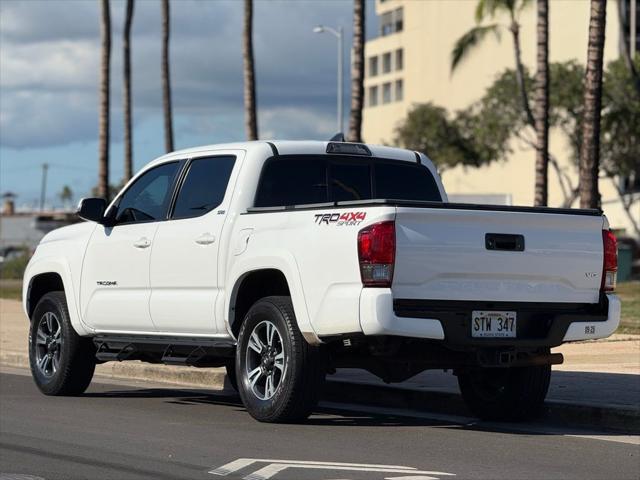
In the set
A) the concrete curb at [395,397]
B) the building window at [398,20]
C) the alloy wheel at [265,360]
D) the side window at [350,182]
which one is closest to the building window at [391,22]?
the building window at [398,20]

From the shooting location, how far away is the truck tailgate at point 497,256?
9.80 m

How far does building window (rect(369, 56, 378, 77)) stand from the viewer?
331ft

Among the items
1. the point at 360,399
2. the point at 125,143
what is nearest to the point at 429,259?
the point at 360,399

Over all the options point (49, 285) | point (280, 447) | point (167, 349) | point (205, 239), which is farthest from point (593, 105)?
point (280, 447)

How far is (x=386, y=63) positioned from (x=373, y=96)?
2984mm

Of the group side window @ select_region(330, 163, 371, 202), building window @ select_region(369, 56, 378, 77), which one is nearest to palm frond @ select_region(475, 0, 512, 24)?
side window @ select_region(330, 163, 371, 202)

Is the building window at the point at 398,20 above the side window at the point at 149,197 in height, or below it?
above

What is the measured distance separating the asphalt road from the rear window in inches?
71.2

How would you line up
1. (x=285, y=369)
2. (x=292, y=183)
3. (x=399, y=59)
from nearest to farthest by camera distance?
(x=285, y=369) → (x=292, y=183) → (x=399, y=59)

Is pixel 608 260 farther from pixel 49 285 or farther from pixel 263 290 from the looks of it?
pixel 49 285

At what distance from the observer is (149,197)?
12516 millimetres

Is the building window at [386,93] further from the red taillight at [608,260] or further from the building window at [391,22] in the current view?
the red taillight at [608,260]

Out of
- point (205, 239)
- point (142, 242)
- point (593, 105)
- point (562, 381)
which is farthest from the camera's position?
point (593, 105)

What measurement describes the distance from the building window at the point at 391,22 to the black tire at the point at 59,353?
8462 cm
